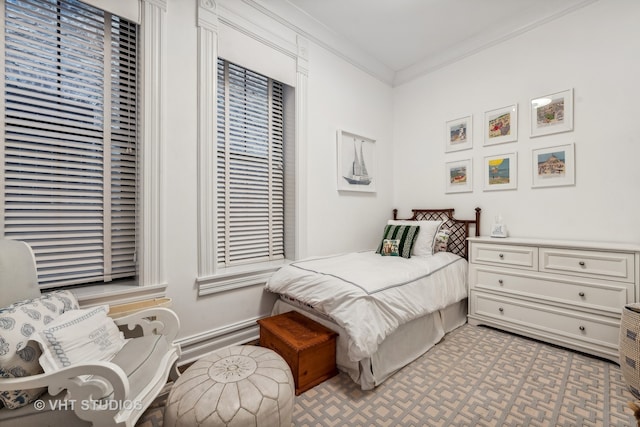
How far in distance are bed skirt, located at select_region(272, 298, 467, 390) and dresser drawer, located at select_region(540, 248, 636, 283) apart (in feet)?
3.08

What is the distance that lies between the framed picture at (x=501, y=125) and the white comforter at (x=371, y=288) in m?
1.42

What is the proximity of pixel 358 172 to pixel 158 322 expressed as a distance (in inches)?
102

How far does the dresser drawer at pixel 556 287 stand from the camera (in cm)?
203

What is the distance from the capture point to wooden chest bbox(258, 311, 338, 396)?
1740 mm

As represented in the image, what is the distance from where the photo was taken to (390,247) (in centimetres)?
297

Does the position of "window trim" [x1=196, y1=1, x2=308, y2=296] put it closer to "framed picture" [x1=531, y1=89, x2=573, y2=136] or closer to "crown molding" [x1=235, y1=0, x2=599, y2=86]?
"crown molding" [x1=235, y1=0, x2=599, y2=86]

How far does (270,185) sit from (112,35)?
62.9 inches

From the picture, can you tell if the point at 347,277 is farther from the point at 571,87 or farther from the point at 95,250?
the point at 571,87

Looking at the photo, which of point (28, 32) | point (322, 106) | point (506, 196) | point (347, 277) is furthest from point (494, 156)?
point (28, 32)

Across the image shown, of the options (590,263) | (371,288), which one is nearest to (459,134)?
(590,263)

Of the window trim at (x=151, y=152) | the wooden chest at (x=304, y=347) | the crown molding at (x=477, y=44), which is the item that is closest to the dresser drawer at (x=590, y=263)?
the wooden chest at (x=304, y=347)

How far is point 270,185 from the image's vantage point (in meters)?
2.77

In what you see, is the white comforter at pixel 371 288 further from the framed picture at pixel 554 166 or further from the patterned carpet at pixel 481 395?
the framed picture at pixel 554 166

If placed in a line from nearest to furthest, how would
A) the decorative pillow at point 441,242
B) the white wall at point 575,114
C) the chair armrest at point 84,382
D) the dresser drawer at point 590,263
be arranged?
the chair armrest at point 84,382, the dresser drawer at point 590,263, the white wall at point 575,114, the decorative pillow at point 441,242
